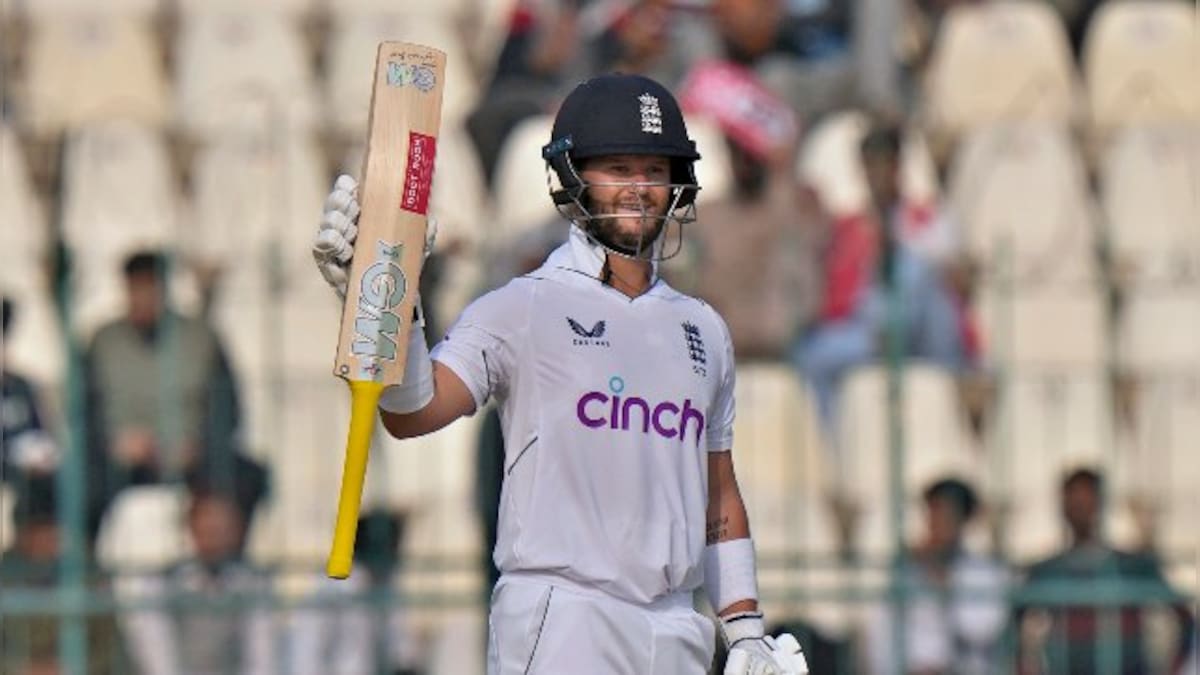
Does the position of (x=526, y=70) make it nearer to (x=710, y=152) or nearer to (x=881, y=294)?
(x=710, y=152)

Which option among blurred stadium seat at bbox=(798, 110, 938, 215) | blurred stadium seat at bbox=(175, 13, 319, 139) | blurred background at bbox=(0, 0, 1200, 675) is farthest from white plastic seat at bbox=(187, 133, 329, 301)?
blurred stadium seat at bbox=(798, 110, 938, 215)

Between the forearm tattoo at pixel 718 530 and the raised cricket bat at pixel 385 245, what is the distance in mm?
839

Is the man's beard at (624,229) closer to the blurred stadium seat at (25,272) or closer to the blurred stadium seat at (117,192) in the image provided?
the blurred stadium seat at (25,272)

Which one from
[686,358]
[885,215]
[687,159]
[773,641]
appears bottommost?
[773,641]

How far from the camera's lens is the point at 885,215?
11633 millimetres

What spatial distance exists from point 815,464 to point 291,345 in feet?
6.03

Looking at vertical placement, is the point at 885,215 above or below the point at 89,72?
below

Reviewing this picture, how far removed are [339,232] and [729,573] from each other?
116cm

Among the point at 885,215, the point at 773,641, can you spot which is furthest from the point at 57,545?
the point at 773,641

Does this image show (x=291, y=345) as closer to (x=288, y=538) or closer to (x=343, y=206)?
(x=288, y=538)

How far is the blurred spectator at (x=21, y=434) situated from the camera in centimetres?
1015

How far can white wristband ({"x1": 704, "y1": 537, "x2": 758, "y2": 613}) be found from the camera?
19.9 ft

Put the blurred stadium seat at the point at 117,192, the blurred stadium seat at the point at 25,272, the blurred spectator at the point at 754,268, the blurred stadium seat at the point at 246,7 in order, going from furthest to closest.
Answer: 1. the blurred stadium seat at the point at 246,7
2. the blurred stadium seat at the point at 117,192
3. the blurred stadium seat at the point at 25,272
4. the blurred spectator at the point at 754,268

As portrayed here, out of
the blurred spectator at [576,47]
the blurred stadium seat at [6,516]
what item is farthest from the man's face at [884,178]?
the blurred stadium seat at [6,516]
